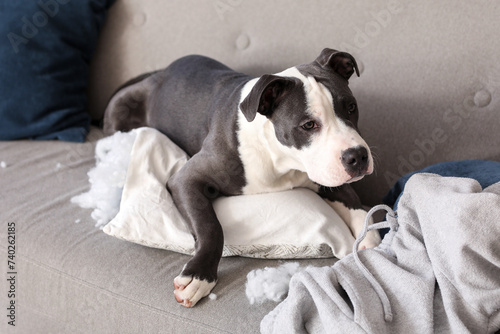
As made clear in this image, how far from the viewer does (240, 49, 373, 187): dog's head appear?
4.66 feet

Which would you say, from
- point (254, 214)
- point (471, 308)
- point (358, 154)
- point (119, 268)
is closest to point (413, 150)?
point (358, 154)

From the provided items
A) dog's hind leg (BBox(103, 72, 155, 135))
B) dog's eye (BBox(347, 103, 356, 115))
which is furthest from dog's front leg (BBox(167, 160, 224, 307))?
dog's hind leg (BBox(103, 72, 155, 135))

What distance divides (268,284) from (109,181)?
2.51 feet

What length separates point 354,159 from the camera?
4.59 feet

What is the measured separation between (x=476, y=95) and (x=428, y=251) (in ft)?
2.86

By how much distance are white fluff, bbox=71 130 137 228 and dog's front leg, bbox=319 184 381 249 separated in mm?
740

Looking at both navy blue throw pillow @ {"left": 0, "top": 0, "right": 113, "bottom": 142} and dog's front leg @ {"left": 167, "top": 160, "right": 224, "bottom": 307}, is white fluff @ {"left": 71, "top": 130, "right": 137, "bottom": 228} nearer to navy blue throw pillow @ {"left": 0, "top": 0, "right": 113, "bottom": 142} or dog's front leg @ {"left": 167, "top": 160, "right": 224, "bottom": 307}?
dog's front leg @ {"left": 167, "top": 160, "right": 224, "bottom": 307}

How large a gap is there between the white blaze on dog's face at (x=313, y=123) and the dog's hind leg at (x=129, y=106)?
0.87 metres

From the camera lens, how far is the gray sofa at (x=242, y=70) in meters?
1.45

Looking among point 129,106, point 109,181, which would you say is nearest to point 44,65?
point 129,106

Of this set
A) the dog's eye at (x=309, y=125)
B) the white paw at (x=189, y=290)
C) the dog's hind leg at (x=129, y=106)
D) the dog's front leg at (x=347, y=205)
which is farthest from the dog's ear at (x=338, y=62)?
the dog's hind leg at (x=129, y=106)

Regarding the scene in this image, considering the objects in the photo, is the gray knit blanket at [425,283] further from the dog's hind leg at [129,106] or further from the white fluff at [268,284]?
the dog's hind leg at [129,106]

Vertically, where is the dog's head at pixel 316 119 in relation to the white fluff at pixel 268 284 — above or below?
above

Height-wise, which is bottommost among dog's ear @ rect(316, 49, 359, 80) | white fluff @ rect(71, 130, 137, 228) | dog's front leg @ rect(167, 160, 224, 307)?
white fluff @ rect(71, 130, 137, 228)
